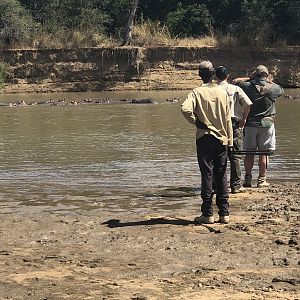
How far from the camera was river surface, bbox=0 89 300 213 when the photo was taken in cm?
910

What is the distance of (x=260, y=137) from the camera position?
982 cm

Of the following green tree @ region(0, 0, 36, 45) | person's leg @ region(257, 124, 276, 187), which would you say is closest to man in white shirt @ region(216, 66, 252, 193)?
person's leg @ region(257, 124, 276, 187)

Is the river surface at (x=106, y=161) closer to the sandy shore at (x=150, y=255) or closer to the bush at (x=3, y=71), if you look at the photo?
the sandy shore at (x=150, y=255)

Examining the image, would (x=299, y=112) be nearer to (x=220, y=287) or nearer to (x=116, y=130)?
(x=116, y=130)

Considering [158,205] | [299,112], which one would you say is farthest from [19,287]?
[299,112]

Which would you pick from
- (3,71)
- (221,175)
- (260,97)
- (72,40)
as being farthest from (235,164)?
(72,40)

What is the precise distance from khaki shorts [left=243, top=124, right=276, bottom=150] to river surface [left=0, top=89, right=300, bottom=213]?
1.10 metres

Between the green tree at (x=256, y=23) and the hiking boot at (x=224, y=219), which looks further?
the green tree at (x=256, y=23)

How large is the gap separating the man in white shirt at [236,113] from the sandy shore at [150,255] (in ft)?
3.55

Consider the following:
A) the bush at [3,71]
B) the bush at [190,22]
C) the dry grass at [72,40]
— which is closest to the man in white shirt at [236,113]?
the bush at [3,71]

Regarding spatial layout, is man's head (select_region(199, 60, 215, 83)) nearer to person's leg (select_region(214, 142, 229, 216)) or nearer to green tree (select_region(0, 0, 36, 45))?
person's leg (select_region(214, 142, 229, 216))

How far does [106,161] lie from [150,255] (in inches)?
273

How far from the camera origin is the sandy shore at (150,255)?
16.7 ft

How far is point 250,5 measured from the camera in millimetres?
44375
